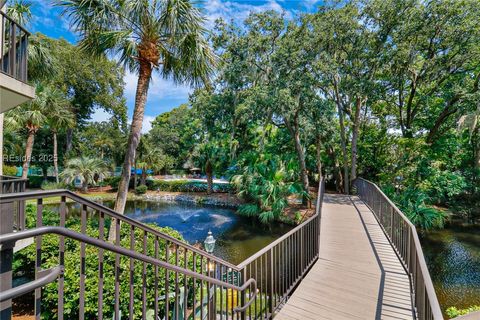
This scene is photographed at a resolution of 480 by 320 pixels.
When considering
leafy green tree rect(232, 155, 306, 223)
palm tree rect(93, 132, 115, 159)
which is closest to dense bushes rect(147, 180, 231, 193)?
palm tree rect(93, 132, 115, 159)

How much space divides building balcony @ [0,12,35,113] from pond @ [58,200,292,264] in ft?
25.4

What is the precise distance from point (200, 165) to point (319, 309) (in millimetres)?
17691

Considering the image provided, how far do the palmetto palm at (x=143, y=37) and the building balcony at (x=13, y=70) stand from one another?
1.60 metres

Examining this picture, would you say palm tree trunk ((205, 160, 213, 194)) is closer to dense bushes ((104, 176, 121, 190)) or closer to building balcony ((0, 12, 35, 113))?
dense bushes ((104, 176, 121, 190))

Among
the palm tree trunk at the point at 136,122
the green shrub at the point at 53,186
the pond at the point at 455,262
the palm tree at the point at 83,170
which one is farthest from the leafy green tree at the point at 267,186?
the green shrub at the point at 53,186

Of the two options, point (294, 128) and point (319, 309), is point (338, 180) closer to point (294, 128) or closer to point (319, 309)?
point (294, 128)

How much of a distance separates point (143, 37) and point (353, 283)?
7187 mm

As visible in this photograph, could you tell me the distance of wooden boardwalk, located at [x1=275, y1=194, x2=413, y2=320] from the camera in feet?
11.0

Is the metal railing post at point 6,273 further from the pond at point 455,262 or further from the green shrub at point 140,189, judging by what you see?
the green shrub at point 140,189

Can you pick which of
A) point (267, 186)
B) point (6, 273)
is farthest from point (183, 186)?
point (6, 273)

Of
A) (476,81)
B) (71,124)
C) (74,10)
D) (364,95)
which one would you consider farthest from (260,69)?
(71,124)

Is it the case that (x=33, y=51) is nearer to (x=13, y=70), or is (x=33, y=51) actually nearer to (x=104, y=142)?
(x=13, y=70)

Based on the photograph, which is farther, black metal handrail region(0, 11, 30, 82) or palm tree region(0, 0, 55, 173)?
palm tree region(0, 0, 55, 173)

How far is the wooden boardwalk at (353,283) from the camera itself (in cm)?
335
